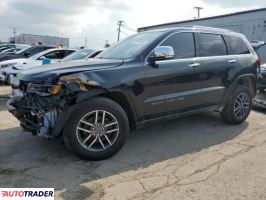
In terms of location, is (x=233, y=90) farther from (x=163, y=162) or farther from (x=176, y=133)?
(x=163, y=162)

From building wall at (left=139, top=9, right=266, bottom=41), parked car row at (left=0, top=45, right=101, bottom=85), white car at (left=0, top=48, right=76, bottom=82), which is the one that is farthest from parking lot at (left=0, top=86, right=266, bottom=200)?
building wall at (left=139, top=9, right=266, bottom=41)

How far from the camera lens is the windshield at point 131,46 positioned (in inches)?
195

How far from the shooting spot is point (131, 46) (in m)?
5.26

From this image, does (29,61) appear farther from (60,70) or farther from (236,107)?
(236,107)

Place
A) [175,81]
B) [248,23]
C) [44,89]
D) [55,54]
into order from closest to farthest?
[44,89] < [175,81] < [55,54] < [248,23]

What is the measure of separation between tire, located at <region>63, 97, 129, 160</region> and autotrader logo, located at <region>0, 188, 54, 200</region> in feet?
2.86

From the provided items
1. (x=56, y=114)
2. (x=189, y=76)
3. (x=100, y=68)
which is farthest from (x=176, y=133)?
(x=56, y=114)

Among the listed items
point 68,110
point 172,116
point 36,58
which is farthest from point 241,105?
point 36,58

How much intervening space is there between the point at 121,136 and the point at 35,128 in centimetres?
115

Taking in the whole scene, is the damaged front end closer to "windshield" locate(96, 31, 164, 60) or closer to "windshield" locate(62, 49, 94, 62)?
"windshield" locate(96, 31, 164, 60)

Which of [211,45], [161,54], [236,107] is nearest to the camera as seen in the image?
[161,54]

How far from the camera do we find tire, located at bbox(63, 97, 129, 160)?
4.16 m

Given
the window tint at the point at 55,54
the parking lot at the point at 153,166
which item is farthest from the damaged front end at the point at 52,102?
the window tint at the point at 55,54

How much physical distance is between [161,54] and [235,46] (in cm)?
223
